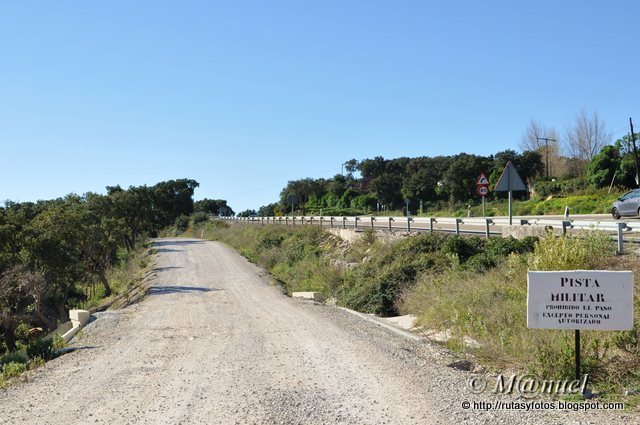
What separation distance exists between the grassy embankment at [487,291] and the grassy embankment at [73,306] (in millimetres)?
7328

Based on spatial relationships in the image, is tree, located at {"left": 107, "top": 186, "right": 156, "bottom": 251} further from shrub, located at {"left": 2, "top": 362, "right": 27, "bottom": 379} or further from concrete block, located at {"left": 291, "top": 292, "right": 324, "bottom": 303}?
shrub, located at {"left": 2, "top": 362, "right": 27, "bottom": 379}

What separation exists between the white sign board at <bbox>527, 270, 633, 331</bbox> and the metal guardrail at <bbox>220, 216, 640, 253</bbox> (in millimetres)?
6313

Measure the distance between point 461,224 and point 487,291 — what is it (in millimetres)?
14687

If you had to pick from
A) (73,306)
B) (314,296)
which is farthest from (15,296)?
(314,296)

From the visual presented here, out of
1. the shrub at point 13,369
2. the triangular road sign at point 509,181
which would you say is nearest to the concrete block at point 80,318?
the shrub at point 13,369

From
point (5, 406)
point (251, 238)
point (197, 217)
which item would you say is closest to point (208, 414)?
point (5, 406)

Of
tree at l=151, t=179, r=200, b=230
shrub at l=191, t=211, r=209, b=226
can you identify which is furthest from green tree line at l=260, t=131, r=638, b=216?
tree at l=151, t=179, r=200, b=230

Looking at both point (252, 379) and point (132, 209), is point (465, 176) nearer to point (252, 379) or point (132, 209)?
point (132, 209)

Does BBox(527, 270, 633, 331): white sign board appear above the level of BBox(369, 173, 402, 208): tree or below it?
below

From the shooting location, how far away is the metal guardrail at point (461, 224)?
1391cm

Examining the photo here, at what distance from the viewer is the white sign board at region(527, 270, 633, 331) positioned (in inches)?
275

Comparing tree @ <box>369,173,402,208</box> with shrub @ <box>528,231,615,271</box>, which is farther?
tree @ <box>369,173,402,208</box>

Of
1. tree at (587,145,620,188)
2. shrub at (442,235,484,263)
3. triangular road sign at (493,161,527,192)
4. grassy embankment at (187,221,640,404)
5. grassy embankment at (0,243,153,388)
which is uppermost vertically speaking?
tree at (587,145,620,188)

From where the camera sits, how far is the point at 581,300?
23.4 ft
